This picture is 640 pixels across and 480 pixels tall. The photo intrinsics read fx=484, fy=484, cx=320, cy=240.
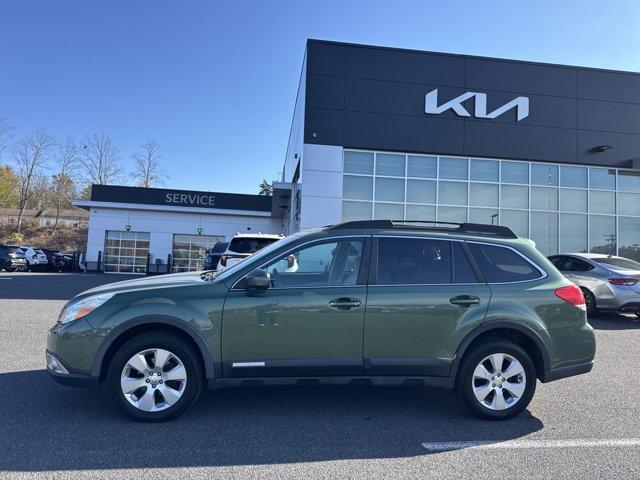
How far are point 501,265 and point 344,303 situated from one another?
1.62 meters

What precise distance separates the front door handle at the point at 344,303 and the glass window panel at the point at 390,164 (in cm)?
1323

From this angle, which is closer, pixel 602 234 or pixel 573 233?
pixel 573 233

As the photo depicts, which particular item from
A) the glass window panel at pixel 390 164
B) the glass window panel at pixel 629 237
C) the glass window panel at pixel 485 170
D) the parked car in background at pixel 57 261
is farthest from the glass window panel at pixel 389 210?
the parked car in background at pixel 57 261

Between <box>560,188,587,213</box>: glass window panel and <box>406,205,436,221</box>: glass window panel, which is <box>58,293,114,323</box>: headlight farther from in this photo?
<box>560,188,587,213</box>: glass window panel

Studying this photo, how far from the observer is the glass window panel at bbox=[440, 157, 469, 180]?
17.4 metres

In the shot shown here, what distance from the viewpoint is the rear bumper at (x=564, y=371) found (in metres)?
4.53

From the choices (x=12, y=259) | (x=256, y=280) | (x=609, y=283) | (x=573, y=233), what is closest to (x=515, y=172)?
(x=573, y=233)

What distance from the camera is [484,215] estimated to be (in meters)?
17.6

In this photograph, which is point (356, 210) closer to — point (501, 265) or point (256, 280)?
point (501, 265)

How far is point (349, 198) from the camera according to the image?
16.9 meters

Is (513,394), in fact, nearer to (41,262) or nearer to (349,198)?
(349,198)

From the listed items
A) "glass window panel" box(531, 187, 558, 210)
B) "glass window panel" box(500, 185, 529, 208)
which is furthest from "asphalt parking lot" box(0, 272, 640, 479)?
"glass window panel" box(531, 187, 558, 210)

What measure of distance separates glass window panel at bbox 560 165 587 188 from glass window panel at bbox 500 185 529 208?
1503mm

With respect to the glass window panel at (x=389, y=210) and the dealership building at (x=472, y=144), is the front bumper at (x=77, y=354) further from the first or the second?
the glass window panel at (x=389, y=210)
